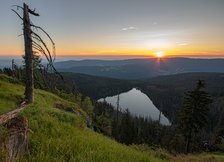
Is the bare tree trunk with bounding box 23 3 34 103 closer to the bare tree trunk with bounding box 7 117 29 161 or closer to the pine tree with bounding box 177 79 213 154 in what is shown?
the bare tree trunk with bounding box 7 117 29 161

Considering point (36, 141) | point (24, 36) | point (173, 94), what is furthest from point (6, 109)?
point (173, 94)

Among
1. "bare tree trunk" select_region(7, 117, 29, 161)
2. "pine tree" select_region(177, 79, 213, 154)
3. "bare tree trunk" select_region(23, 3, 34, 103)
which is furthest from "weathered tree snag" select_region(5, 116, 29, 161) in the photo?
"pine tree" select_region(177, 79, 213, 154)

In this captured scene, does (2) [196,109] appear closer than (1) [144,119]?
Yes

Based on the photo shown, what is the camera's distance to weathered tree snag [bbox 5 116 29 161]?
79.0 inches

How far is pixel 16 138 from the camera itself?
2168 mm

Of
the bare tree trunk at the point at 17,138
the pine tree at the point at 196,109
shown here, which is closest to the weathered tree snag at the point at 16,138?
the bare tree trunk at the point at 17,138

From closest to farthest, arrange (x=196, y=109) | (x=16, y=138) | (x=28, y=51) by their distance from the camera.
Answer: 1. (x=16, y=138)
2. (x=28, y=51)
3. (x=196, y=109)

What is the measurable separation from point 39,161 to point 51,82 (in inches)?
164

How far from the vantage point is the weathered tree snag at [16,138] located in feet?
6.59

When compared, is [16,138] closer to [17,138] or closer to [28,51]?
[17,138]

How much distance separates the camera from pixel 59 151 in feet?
8.83

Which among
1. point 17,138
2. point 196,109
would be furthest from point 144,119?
point 17,138

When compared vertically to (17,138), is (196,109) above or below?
below

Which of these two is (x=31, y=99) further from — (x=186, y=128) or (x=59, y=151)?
(x=186, y=128)
